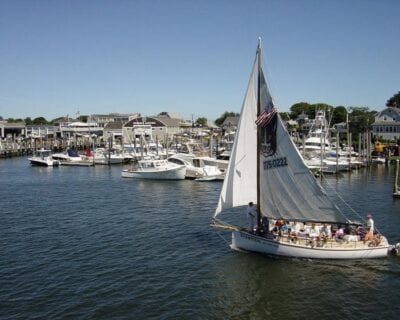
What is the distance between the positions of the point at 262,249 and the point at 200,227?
986cm

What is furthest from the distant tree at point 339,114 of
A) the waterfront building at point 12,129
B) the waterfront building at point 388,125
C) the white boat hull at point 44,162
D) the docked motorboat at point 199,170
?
the waterfront building at point 12,129

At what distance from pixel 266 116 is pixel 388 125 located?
99579mm

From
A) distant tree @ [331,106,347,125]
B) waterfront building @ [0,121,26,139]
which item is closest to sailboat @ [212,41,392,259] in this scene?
distant tree @ [331,106,347,125]

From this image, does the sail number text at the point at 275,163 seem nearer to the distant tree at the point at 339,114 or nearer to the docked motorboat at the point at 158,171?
the docked motorboat at the point at 158,171

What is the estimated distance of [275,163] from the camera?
28484 mm

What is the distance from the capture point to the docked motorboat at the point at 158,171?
69.1 meters

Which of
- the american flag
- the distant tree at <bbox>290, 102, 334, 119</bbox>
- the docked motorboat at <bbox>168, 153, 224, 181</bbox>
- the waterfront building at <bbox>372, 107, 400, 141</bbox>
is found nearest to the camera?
the american flag

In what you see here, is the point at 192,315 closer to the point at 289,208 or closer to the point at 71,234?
the point at 289,208

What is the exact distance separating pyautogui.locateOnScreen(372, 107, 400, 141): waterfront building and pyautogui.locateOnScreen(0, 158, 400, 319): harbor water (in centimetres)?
7705

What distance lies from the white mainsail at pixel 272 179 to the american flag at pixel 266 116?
358mm

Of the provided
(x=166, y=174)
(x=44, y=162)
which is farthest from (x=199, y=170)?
(x=44, y=162)

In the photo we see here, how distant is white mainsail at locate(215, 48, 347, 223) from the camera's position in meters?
27.8

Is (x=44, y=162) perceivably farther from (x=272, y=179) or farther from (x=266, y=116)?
(x=266, y=116)

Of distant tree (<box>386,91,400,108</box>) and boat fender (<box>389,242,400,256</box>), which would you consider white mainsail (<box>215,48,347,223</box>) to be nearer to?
boat fender (<box>389,242,400,256</box>)
